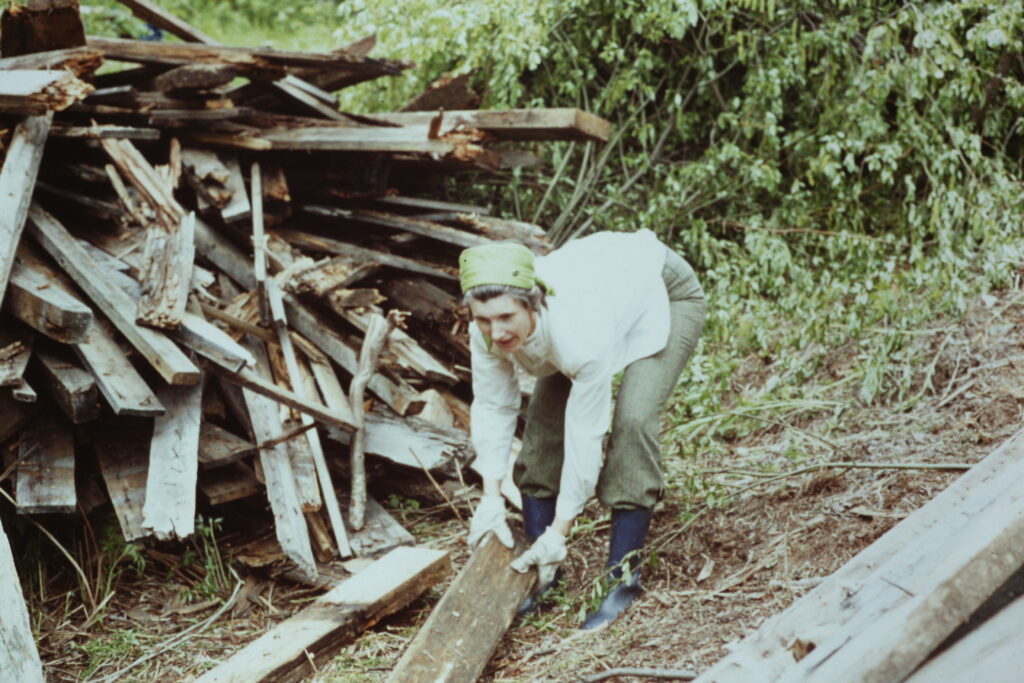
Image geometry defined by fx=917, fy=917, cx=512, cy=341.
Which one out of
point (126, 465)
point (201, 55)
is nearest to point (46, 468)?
point (126, 465)

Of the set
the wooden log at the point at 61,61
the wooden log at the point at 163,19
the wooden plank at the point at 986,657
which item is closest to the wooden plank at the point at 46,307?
the wooden log at the point at 61,61

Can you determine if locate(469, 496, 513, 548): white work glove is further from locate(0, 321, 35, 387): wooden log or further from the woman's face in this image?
locate(0, 321, 35, 387): wooden log

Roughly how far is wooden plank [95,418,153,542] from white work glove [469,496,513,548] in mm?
1332

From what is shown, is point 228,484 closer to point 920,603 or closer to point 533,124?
point 533,124

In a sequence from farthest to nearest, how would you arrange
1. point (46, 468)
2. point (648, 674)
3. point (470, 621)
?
point (46, 468) < point (470, 621) < point (648, 674)

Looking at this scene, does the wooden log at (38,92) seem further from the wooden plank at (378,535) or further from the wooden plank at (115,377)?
the wooden plank at (378,535)

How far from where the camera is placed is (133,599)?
4055 millimetres

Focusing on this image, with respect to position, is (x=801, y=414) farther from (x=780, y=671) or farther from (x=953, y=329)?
(x=780, y=671)

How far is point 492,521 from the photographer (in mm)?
3445

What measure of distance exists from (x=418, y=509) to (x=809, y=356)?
2.48 m

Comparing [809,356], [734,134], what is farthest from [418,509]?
[734,134]

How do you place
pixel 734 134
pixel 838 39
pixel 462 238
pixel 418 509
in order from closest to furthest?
pixel 418 509, pixel 462 238, pixel 838 39, pixel 734 134

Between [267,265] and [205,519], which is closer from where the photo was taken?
[205,519]

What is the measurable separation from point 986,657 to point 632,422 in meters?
1.60
